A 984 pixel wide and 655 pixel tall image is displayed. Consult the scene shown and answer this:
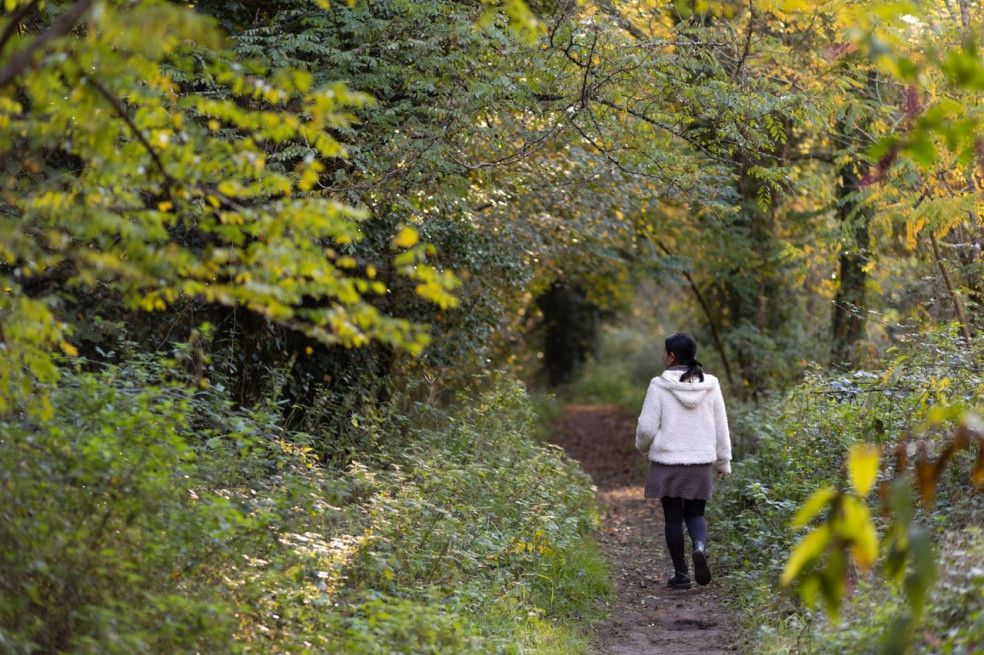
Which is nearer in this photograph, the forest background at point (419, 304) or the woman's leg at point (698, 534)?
the forest background at point (419, 304)

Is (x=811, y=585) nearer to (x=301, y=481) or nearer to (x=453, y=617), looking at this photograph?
(x=453, y=617)

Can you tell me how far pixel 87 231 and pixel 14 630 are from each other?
161 centimetres

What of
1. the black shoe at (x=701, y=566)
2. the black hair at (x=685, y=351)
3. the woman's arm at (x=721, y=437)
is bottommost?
the black shoe at (x=701, y=566)

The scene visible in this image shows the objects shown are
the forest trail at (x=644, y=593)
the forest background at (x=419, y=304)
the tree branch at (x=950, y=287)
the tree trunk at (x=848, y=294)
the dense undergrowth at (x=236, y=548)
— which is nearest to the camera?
the forest background at (x=419, y=304)

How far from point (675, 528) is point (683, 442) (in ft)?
2.28

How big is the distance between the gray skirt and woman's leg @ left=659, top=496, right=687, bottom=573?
11 cm

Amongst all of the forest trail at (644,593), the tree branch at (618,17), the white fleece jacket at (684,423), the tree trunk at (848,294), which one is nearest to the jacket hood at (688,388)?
the white fleece jacket at (684,423)

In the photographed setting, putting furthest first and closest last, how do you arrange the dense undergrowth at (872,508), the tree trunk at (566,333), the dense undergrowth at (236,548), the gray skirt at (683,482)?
the tree trunk at (566,333), the gray skirt at (683,482), the dense undergrowth at (872,508), the dense undergrowth at (236,548)

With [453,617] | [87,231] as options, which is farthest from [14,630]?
[453,617]

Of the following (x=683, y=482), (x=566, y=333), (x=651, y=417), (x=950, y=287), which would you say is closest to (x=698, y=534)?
(x=683, y=482)

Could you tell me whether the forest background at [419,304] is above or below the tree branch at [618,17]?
below

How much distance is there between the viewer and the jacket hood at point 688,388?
736 centimetres

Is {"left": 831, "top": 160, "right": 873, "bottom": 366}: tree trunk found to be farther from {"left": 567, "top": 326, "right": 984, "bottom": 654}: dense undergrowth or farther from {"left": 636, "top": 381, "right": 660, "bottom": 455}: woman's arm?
{"left": 636, "top": 381, "right": 660, "bottom": 455}: woman's arm

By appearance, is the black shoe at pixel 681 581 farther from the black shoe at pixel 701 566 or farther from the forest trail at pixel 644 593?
the black shoe at pixel 701 566
